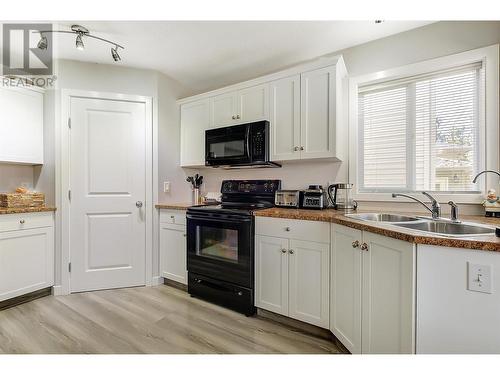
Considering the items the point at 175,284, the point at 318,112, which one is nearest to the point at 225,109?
the point at 318,112

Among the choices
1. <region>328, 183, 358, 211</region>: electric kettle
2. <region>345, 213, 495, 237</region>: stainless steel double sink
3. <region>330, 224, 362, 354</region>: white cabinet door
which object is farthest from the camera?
<region>328, 183, 358, 211</region>: electric kettle

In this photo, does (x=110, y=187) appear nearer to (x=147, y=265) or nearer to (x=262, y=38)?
(x=147, y=265)

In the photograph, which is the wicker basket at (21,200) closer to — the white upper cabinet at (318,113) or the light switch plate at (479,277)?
the white upper cabinet at (318,113)

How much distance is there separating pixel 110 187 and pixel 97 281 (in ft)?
3.30

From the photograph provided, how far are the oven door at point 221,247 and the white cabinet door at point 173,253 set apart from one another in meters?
0.17

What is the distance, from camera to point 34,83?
8.65 feet

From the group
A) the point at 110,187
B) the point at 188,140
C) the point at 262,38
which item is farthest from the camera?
the point at 188,140

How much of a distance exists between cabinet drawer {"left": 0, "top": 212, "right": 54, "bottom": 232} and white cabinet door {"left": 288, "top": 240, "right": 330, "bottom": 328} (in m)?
2.40

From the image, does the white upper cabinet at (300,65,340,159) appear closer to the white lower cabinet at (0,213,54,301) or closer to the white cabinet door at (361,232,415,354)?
the white cabinet door at (361,232,415,354)

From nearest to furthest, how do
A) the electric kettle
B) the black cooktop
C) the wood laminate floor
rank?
the wood laminate floor
the electric kettle
the black cooktop

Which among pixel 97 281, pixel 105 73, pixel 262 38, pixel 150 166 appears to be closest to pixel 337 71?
pixel 262 38

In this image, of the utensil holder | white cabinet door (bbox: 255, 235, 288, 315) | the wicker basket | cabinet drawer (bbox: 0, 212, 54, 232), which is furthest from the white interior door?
white cabinet door (bbox: 255, 235, 288, 315)

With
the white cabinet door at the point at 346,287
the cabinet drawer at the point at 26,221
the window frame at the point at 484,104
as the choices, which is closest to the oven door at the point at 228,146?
the white cabinet door at the point at 346,287

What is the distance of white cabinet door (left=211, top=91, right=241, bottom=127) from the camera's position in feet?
8.82
